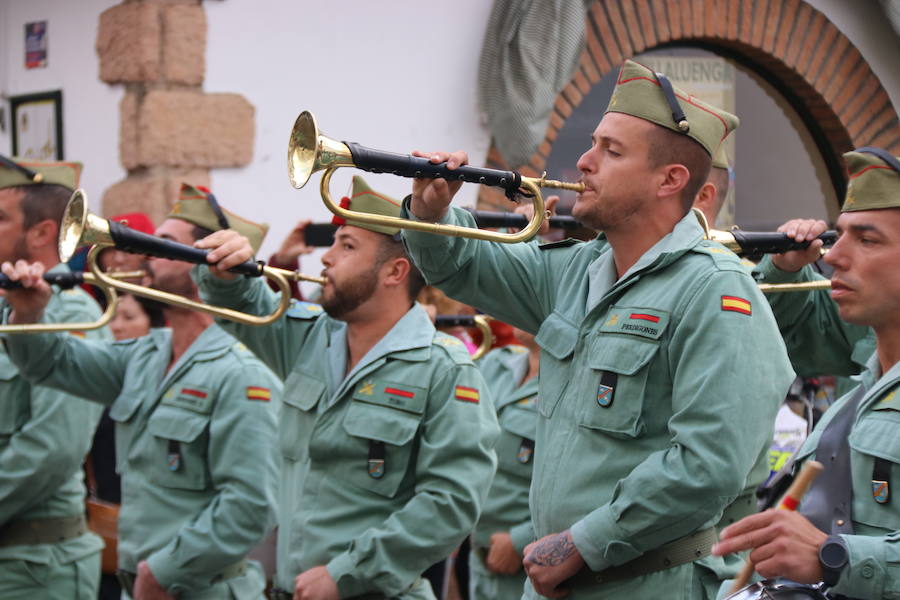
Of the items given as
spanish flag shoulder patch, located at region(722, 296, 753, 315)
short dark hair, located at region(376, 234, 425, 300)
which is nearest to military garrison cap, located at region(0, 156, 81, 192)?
short dark hair, located at region(376, 234, 425, 300)

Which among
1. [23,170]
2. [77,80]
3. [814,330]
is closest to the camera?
[814,330]

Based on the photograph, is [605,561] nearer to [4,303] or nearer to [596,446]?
[596,446]

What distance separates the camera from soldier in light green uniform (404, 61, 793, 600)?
2730 millimetres

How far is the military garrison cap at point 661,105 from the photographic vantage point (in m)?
3.02

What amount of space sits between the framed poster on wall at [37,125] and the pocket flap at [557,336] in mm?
4780

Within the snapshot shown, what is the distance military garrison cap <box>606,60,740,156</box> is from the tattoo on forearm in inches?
39.2

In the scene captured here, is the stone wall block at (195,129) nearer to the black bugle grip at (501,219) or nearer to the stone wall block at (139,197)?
the stone wall block at (139,197)

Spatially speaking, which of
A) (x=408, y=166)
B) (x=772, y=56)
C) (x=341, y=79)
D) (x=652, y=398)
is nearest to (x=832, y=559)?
(x=652, y=398)

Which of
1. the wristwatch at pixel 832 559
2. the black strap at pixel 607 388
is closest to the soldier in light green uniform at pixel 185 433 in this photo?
the black strap at pixel 607 388

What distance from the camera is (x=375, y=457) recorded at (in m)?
3.87

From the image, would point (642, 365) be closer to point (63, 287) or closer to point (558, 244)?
point (558, 244)

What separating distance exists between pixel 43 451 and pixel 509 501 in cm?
179

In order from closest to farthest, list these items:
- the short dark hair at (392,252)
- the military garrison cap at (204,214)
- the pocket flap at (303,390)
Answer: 1. the pocket flap at (303,390)
2. the short dark hair at (392,252)
3. the military garrison cap at (204,214)

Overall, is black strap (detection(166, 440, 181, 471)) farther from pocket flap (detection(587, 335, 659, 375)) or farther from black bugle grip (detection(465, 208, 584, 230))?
pocket flap (detection(587, 335, 659, 375))
